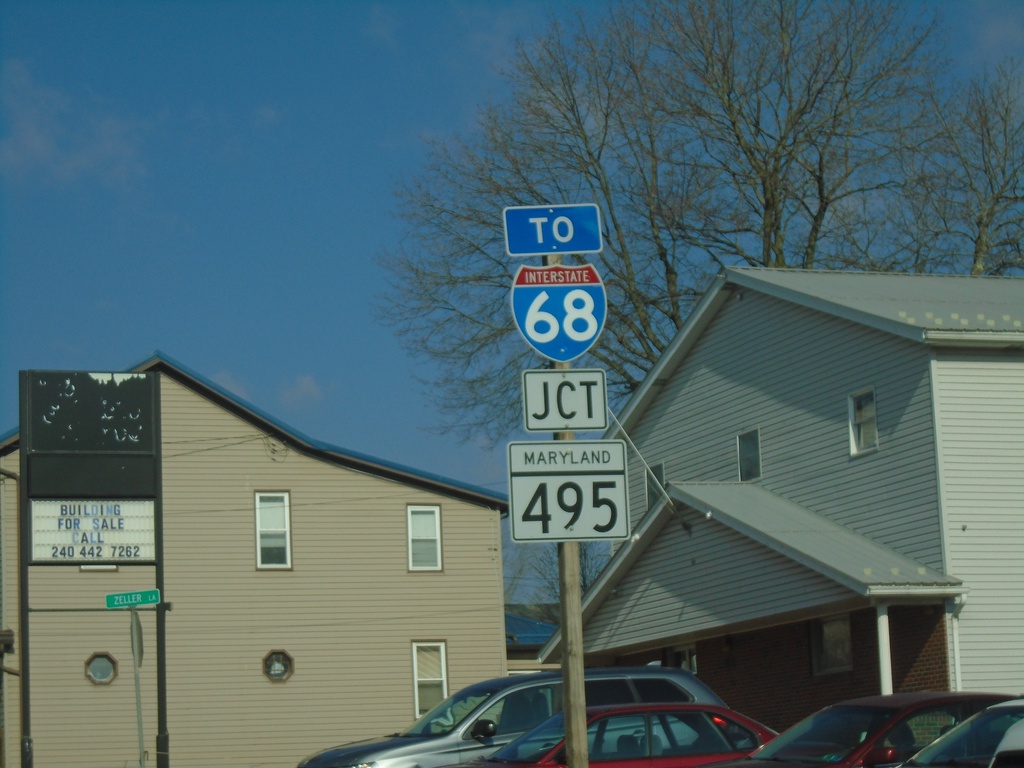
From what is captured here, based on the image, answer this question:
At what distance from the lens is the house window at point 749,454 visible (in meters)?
25.9

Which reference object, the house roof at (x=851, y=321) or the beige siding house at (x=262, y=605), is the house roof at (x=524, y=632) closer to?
the beige siding house at (x=262, y=605)

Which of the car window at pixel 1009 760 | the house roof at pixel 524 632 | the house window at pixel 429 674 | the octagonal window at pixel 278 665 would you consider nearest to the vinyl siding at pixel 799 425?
the house window at pixel 429 674

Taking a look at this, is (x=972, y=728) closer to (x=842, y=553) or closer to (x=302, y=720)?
(x=842, y=553)

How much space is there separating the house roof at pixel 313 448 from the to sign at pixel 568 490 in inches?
921

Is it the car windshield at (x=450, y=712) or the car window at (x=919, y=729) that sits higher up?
the car window at (x=919, y=729)

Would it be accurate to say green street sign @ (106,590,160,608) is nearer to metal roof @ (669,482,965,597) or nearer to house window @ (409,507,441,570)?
metal roof @ (669,482,965,597)

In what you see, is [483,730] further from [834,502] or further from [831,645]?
[834,502]

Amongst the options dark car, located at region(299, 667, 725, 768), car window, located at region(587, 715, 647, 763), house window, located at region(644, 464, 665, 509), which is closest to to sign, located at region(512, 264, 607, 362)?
car window, located at region(587, 715, 647, 763)

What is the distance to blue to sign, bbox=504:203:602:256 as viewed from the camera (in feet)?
30.7

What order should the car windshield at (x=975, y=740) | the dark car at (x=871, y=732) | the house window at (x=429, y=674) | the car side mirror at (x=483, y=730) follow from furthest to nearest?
1. the house window at (x=429, y=674)
2. the car side mirror at (x=483, y=730)
3. the dark car at (x=871, y=732)
4. the car windshield at (x=975, y=740)

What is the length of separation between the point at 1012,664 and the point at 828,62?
2114cm

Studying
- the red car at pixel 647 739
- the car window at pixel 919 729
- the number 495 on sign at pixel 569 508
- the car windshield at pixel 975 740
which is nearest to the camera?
the number 495 on sign at pixel 569 508

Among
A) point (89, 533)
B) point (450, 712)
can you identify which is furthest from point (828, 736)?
point (89, 533)

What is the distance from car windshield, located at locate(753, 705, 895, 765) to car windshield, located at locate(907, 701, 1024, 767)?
1.12m
